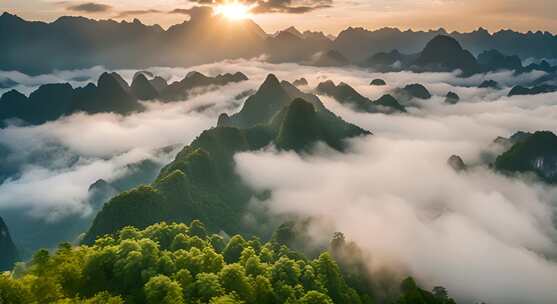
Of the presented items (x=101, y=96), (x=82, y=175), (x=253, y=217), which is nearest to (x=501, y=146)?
(x=253, y=217)

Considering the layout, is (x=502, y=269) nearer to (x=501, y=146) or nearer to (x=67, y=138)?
(x=501, y=146)

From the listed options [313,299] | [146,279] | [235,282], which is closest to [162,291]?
[146,279]

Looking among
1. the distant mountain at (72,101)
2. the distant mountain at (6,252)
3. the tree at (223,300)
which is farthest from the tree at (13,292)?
the distant mountain at (72,101)

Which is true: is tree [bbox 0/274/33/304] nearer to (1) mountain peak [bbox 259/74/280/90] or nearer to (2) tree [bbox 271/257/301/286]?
(2) tree [bbox 271/257/301/286]

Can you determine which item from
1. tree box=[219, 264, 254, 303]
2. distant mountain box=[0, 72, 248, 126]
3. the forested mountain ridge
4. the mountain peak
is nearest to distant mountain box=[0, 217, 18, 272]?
the forested mountain ridge

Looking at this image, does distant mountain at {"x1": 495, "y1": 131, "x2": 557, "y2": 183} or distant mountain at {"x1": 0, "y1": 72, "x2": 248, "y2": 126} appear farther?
distant mountain at {"x1": 0, "y1": 72, "x2": 248, "y2": 126}

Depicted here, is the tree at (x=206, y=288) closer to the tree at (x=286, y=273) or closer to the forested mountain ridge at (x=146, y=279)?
the forested mountain ridge at (x=146, y=279)

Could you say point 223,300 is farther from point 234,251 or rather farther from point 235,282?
point 234,251
